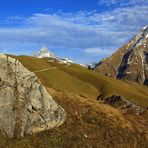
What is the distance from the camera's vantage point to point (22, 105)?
147ft

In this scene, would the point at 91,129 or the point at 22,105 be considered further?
the point at 91,129

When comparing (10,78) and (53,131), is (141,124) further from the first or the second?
(10,78)

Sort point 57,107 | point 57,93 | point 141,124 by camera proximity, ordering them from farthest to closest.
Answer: point 57,93 → point 141,124 → point 57,107

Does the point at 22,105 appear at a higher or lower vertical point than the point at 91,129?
higher

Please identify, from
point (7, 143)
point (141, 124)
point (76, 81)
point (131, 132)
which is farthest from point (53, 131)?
point (76, 81)

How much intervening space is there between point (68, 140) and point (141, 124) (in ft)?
38.7

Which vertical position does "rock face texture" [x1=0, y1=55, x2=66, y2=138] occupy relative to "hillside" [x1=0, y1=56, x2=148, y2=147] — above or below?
above

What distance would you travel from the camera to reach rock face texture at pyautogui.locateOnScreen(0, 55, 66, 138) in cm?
4359

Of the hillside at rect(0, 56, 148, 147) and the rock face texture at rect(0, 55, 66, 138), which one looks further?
the rock face texture at rect(0, 55, 66, 138)

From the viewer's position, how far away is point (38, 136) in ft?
143

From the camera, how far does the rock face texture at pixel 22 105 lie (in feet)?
143

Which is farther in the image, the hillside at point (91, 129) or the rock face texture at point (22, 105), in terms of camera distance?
the rock face texture at point (22, 105)

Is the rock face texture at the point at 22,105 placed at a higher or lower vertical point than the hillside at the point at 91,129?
higher

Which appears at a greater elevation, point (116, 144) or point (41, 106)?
point (41, 106)
